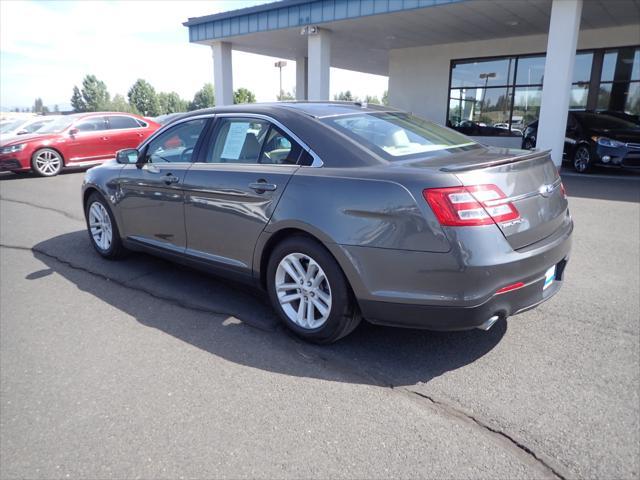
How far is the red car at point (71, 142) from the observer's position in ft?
39.4

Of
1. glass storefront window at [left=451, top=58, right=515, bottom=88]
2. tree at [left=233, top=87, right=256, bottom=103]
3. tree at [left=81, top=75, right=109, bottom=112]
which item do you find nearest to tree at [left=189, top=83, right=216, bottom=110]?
tree at [left=81, top=75, right=109, bottom=112]

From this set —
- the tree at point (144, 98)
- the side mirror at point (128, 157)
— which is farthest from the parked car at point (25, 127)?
the tree at point (144, 98)

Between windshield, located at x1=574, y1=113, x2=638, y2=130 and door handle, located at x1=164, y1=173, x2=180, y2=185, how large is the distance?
10887mm

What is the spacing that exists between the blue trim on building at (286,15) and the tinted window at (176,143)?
8.99 meters

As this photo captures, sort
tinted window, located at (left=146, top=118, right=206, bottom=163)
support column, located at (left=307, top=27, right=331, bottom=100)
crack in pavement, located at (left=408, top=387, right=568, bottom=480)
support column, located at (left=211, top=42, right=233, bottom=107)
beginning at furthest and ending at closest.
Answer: support column, located at (left=211, top=42, right=233, bottom=107), support column, located at (left=307, top=27, right=331, bottom=100), tinted window, located at (left=146, top=118, right=206, bottom=163), crack in pavement, located at (left=408, top=387, right=568, bottom=480)

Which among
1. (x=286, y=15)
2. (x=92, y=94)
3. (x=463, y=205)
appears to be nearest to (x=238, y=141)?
(x=463, y=205)

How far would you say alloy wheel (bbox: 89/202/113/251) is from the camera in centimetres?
520

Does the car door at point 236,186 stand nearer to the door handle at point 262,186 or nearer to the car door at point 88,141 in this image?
the door handle at point 262,186

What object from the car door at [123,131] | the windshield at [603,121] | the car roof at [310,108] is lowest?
the car door at [123,131]

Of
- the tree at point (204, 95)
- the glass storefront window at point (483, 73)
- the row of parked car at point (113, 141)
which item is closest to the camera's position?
the row of parked car at point (113, 141)

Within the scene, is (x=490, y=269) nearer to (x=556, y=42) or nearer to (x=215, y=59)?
(x=556, y=42)

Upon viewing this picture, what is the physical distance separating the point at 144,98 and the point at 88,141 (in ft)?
385

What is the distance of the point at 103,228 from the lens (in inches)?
208

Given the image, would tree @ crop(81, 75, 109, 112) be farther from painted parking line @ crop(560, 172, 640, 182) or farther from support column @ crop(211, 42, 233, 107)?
painted parking line @ crop(560, 172, 640, 182)
